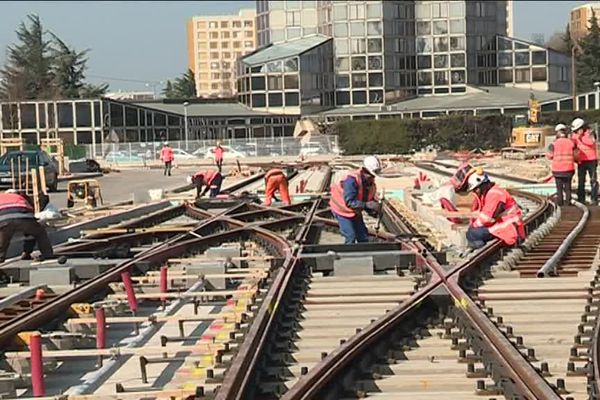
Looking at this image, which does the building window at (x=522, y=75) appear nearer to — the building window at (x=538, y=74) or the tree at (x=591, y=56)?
the building window at (x=538, y=74)

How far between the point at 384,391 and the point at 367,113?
7935 centimetres

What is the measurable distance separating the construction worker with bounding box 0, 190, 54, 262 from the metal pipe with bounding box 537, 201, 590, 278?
593cm

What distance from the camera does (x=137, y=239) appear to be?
54.7ft

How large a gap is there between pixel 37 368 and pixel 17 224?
6.11m

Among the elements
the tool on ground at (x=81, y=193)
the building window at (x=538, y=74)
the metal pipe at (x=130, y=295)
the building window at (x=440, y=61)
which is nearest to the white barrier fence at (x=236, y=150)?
the building window at (x=440, y=61)

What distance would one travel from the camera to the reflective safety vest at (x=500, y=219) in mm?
12789

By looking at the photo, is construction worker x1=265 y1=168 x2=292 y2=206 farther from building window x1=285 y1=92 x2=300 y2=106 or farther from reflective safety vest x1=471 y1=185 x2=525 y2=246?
building window x1=285 y1=92 x2=300 y2=106

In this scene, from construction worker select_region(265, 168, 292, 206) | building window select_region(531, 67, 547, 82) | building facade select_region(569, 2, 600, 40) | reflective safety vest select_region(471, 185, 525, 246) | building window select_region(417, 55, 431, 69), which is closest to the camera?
reflective safety vest select_region(471, 185, 525, 246)

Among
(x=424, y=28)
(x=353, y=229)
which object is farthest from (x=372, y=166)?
(x=424, y=28)

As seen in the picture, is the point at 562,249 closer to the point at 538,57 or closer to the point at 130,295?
the point at 130,295

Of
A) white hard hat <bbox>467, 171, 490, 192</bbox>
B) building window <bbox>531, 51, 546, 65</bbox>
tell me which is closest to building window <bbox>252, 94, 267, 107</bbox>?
building window <bbox>531, 51, 546, 65</bbox>

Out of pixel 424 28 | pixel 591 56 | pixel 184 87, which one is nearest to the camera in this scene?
pixel 424 28

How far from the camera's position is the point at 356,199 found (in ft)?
43.9

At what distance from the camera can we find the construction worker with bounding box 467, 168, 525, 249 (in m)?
12.9
